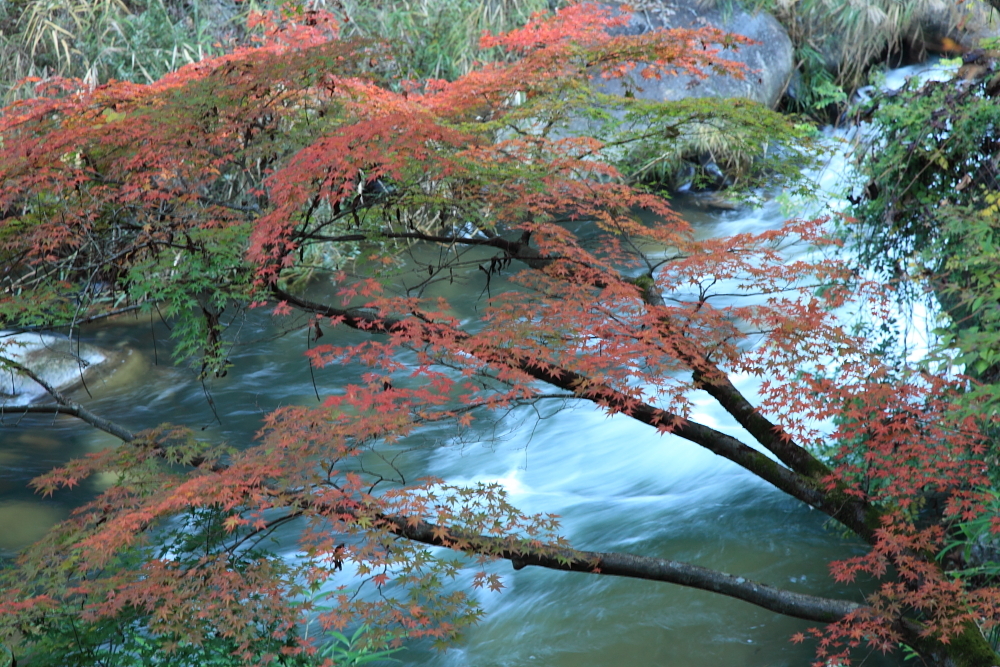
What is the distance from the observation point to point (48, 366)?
7.29 meters

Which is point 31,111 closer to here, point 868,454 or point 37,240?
point 37,240

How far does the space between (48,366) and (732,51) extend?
9.06 m

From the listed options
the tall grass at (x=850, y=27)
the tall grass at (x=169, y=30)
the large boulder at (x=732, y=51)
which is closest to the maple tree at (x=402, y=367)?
the tall grass at (x=169, y=30)

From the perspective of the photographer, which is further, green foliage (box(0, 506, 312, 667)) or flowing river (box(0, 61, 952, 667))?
flowing river (box(0, 61, 952, 667))

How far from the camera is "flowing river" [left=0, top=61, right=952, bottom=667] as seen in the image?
13.4 ft

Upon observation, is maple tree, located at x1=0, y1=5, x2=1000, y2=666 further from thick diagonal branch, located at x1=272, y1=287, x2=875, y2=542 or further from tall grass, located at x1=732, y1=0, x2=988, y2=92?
tall grass, located at x1=732, y1=0, x2=988, y2=92

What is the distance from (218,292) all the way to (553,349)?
5.32ft

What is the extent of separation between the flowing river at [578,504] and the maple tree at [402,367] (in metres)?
0.49

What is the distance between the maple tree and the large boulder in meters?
6.01

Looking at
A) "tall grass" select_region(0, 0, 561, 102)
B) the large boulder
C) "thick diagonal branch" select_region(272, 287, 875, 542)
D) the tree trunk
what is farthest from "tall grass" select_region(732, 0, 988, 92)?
the tree trunk

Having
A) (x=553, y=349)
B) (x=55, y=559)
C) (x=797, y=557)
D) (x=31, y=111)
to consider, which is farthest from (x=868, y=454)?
(x=31, y=111)

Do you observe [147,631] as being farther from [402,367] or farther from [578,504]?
[578,504]

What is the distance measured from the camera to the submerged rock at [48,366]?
6953 mm

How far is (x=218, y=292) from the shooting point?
3.72m
